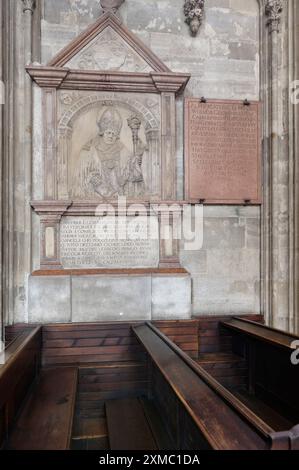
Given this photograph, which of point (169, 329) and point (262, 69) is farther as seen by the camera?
point (262, 69)

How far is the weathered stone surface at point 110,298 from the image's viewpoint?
12.9ft

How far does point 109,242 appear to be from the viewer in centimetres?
411

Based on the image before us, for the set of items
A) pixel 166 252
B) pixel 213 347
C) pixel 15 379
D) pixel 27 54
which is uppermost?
pixel 27 54

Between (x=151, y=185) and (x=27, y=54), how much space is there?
5.83 feet

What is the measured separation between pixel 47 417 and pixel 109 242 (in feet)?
6.31

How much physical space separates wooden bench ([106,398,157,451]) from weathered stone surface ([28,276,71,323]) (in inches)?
38.1

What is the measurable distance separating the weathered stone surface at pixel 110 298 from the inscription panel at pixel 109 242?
0.62 ft

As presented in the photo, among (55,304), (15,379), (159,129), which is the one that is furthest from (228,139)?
(15,379)

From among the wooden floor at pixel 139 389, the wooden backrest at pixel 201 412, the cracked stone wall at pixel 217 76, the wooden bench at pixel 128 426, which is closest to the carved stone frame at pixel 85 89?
the cracked stone wall at pixel 217 76

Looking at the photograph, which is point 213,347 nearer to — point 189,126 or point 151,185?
point 151,185

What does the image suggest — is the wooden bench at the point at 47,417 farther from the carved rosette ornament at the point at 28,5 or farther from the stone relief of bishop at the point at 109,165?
the carved rosette ornament at the point at 28,5

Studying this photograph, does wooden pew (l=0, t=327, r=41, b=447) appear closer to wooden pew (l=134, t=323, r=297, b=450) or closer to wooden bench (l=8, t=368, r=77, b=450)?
wooden bench (l=8, t=368, r=77, b=450)

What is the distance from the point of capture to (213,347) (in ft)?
13.8

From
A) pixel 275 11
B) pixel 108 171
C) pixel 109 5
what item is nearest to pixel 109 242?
pixel 108 171
